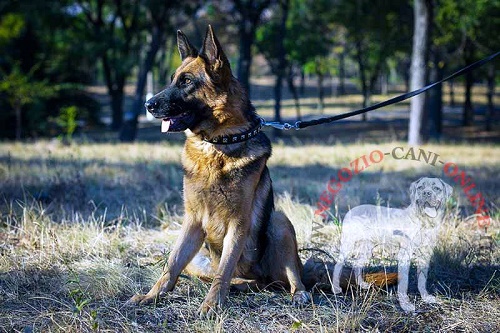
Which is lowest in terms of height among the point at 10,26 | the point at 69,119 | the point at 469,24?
the point at 69,119

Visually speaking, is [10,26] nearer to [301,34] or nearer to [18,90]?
[18,90]

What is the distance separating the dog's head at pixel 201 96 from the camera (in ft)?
12.0

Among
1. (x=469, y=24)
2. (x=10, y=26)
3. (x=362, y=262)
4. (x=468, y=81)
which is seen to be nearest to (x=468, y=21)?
(x=469, y=24)

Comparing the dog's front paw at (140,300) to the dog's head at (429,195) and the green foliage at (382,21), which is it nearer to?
the dog's head at (429,195)

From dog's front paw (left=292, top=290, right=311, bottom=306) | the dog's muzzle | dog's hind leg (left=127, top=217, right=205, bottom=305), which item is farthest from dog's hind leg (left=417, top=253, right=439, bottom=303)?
the dog's muzzle

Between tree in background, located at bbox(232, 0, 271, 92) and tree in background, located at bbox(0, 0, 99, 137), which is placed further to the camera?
tree in background, located at bbox(232, 0, 271, 92)

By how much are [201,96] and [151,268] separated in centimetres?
159

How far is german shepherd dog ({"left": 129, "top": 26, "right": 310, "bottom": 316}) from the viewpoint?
11.8 feet

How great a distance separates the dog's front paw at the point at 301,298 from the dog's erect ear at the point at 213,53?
1723 mm

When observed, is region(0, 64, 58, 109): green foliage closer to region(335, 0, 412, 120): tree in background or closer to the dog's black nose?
region(335, 0, 412, 120): tree in background

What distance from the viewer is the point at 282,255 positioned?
3.83m

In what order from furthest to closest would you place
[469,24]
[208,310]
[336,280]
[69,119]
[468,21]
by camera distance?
[469,24] < [468,21] < [69,119] < [336,280] < [208,310]

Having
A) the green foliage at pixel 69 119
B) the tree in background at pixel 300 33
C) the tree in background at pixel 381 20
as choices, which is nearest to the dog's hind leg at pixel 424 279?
the green foliage at pixel 69 119
